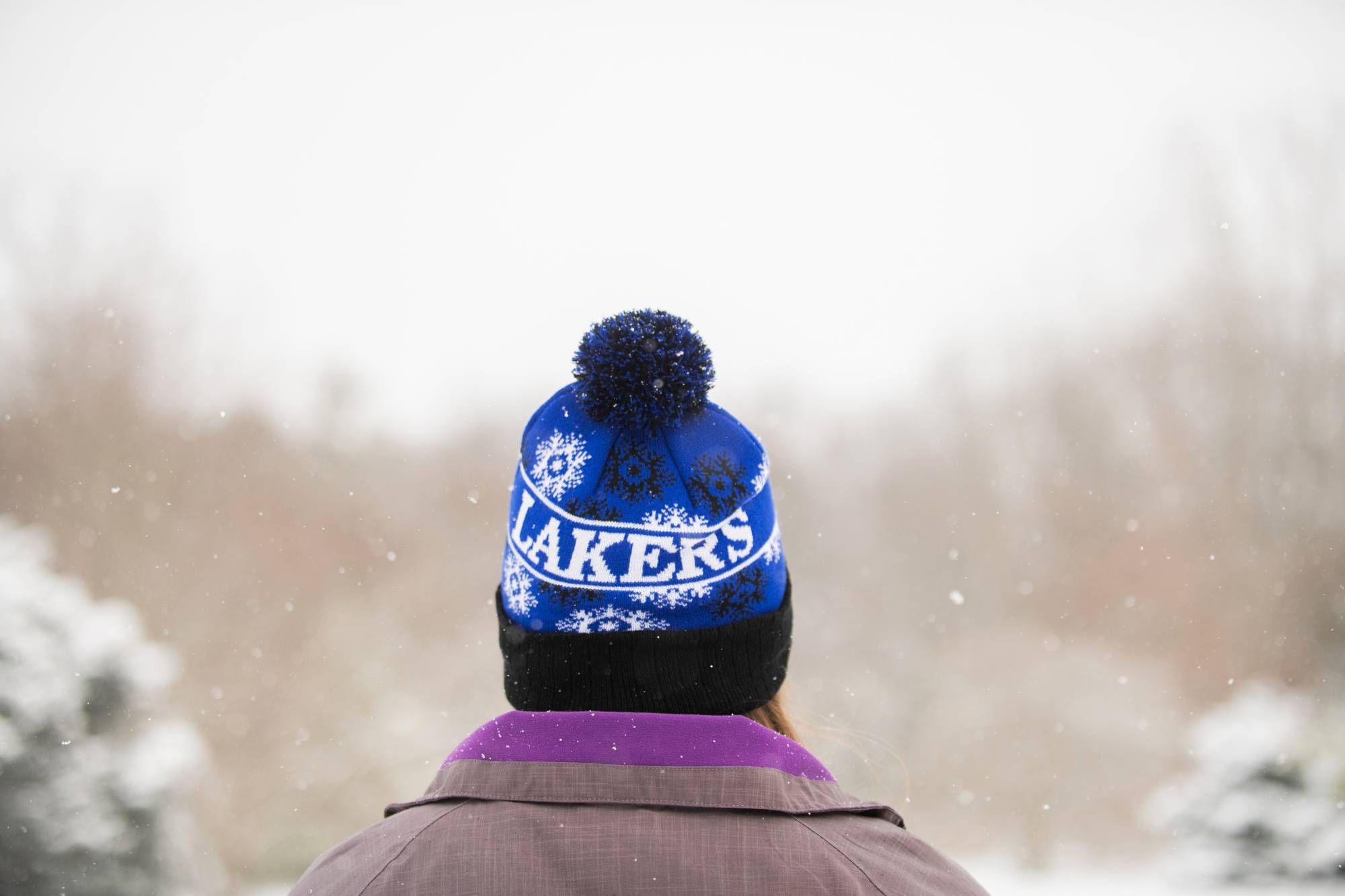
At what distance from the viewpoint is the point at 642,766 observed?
0.57 meters

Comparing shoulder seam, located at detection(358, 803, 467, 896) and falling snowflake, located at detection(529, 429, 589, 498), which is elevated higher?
falling snowflake, located at detection(529, 429, 589, 498)

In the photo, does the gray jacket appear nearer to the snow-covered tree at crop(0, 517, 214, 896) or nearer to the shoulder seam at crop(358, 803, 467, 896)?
the shoulder seam at crop(358, 803, 467, 896)

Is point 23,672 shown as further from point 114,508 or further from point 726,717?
point 726,717

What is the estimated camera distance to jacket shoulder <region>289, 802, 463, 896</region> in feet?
1.83

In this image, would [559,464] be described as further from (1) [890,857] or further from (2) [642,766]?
(1) [890,857]

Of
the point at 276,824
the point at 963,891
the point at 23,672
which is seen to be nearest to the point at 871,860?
the point at 963,891

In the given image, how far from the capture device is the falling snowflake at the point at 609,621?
2.33 ft

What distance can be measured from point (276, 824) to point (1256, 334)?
9749mm

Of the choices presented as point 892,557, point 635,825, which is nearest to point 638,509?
point 635,825

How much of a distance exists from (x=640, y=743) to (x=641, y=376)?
1.05ft

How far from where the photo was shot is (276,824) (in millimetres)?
5609

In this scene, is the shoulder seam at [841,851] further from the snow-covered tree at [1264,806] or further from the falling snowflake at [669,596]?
the snow-covered tree at [1264,806]

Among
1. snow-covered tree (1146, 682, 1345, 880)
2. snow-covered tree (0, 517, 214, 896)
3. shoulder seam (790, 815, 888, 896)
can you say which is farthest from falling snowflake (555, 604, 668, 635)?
snow-covered tree (1146, 682, 1345, 880)

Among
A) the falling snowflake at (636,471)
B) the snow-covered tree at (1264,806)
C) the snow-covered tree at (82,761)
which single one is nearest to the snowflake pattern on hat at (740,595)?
the falling snowflake at (636,471)
